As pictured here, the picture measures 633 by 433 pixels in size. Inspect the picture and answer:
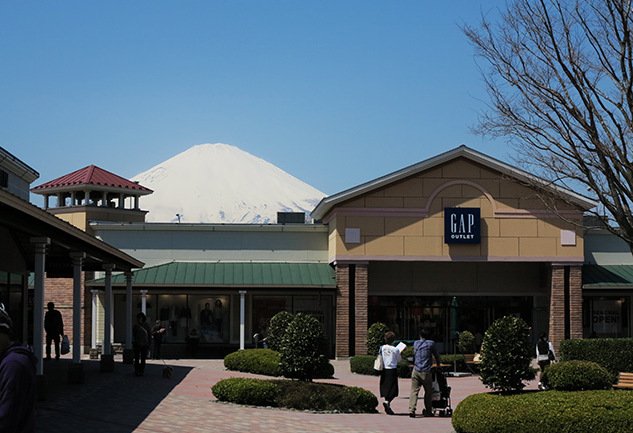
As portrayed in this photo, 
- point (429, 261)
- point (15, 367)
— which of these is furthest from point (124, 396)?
point (429, 261)

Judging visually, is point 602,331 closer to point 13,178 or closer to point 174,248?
point 174,248

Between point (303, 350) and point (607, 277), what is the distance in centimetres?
2499

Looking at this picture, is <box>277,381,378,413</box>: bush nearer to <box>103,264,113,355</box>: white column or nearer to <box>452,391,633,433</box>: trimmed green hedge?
<box>452,391,633,433</box>: trimmed green hedge

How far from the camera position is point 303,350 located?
23.3 metres

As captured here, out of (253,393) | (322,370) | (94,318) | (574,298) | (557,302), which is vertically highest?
(574,298)

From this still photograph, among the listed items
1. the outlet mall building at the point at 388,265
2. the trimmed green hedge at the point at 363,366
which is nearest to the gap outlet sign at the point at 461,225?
the outlet mall building at the point at 388,265

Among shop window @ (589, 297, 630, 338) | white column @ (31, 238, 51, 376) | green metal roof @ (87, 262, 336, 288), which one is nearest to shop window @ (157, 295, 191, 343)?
green metal roof @ (87, 262, 336, 288)

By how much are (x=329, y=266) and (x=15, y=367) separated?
3760 centimetres

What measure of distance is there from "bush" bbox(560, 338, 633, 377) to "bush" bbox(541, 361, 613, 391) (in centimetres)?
1028

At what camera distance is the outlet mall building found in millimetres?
42719

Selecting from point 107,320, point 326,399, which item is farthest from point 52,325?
point 326,399

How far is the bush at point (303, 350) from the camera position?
2327 cm

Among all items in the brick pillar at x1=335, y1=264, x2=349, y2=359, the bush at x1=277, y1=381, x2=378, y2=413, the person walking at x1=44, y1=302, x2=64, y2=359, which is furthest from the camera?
the brick pillar at x1=335, y1=264, x2=349, y2=359

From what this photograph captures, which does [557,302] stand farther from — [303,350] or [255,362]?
[303,350]
